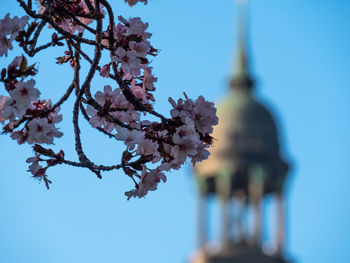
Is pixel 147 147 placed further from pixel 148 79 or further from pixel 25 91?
pixel 25 91

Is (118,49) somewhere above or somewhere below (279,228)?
below

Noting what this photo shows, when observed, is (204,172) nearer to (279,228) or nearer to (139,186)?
(279,228)

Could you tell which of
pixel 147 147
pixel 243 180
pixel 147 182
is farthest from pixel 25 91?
pixel 243 180

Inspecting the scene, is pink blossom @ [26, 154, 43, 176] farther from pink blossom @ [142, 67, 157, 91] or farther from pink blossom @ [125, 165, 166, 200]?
pink blossom @ [142, 67, 157, 91]

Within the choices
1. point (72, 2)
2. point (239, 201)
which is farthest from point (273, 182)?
point (72, 2)

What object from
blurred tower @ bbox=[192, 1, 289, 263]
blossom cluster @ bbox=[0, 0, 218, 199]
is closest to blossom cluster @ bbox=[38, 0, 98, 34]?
blossom cluster @ bbox=[0, 0, 218, 199]

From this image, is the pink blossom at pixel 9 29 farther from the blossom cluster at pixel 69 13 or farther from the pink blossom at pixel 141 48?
the pink blossom at pixel 141 48

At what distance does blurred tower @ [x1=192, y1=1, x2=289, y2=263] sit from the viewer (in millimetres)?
33094

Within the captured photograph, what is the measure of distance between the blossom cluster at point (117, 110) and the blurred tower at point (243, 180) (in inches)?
1112

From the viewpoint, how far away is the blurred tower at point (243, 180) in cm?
3309

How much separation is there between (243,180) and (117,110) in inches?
1196

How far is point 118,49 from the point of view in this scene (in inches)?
167

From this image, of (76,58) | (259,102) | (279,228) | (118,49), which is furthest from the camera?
(259,102)

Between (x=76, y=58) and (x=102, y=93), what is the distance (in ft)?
Result: 1.13
